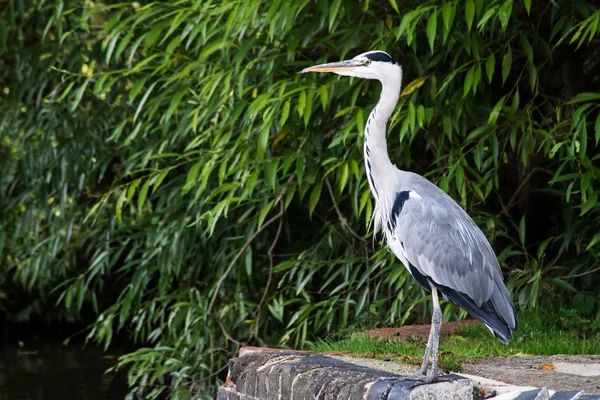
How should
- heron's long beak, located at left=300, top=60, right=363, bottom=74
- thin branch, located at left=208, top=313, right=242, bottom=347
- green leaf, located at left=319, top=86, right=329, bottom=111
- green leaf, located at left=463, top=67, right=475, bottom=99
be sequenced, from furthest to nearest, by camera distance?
thin branch, located at left=208, top=313, right=242, bottom=347, green leaf, located at left=319, top=86, right=329, bottom=111, green leaf, located at left=463, top=67, right=475, bottom=99, heron's long beak, located at left=300, top=60, right=363, bottom=74

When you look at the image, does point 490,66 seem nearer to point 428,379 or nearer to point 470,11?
point 470,11

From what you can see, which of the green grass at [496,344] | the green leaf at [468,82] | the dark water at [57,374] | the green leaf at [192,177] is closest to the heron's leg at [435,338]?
the green grass at [496,344]

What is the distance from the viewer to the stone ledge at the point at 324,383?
3227 millimetres

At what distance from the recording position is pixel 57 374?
28.0 ft

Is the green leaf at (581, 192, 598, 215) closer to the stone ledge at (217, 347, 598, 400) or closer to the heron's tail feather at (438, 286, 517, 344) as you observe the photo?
the heron's tail feather at (438, 286, 517, 344)

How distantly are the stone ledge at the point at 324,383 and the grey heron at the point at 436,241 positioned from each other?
1.15 feet

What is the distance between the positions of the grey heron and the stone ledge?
350mm

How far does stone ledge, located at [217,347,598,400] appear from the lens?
3.23 m

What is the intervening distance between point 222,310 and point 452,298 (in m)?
2.67

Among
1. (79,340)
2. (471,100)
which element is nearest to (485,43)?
(471,100)

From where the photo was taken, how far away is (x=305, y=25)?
222 inches

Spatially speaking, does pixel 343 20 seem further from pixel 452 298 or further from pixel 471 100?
pixel 452 298

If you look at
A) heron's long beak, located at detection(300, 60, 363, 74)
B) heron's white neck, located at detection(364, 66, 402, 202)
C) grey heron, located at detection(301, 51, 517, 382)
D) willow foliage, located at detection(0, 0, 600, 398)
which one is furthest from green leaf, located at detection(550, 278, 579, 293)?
heron's long beak, located at detection(300, 60, 363, 74)

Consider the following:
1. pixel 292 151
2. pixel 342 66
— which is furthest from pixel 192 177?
pixel 342 66
